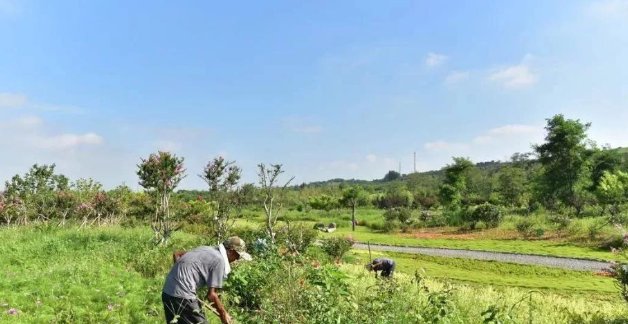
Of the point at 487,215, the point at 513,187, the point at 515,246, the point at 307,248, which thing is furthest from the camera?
the point at 513,187

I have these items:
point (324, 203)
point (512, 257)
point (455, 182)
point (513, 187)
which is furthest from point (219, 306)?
point (324, 203)

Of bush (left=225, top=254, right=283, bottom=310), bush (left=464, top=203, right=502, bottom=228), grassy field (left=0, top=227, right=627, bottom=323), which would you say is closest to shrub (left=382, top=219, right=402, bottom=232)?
bush (left=464, top=203, right=502, bottom=228)

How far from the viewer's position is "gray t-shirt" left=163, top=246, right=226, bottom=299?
4.71m

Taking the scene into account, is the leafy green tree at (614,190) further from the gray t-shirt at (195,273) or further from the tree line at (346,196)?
the gray t-shirt at (195,273)

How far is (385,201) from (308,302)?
5453 centimetres

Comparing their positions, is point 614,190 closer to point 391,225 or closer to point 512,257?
point 512,257

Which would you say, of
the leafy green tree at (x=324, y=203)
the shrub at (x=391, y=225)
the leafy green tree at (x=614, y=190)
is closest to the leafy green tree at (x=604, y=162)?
the leafy green tree at (x=614, y=190)

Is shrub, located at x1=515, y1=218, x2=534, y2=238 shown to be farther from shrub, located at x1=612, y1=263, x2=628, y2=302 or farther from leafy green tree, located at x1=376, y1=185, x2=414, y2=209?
shrub, located at x1=612, y1=263, x2=628, y2=302

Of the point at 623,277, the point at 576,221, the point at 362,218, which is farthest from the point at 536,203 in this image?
the point at 623,277

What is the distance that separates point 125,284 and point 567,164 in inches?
1442

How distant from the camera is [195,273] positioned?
15.6 feet

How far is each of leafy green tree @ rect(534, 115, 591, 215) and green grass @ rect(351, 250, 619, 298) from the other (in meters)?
21.2

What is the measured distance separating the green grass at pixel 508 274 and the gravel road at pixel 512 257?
4.17 ft

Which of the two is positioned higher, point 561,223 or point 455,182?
point 455,182
